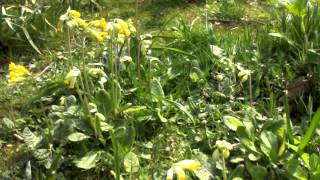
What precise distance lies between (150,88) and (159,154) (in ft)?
1.11

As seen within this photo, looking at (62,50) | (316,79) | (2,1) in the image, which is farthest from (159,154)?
(2,1)

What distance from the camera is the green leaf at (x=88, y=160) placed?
2.09 m

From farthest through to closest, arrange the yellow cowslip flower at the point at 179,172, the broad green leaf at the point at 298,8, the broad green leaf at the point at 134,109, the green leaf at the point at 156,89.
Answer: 1. the broad green leaf at the point at 298,8
2. the green leaf at the point at 156,89
3. the broad green leaf at the point at 134,109
4. the yellow cowslip flower at the point at 179,172

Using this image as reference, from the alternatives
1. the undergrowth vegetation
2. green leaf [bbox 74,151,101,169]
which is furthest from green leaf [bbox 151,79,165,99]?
green leaf [bbox 74,151,101,169]

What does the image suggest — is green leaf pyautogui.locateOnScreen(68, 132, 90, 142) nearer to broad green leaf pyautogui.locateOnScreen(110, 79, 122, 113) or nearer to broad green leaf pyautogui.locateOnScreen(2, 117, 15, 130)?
broad green leaf pyautogui.locateOnScreen(110, 79, 122, 113)

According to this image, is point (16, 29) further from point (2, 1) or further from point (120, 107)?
point (120, 107)

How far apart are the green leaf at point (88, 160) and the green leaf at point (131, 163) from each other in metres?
0.12

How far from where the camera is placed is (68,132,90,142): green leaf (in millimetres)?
2169

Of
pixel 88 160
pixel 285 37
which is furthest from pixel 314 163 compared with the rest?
pixel 285 37

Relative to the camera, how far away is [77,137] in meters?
2.18

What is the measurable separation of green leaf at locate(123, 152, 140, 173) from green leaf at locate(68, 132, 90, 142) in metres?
0.20

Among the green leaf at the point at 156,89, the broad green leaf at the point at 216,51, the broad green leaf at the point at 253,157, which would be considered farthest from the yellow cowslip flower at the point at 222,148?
the broad green leaf at the point at 216,51

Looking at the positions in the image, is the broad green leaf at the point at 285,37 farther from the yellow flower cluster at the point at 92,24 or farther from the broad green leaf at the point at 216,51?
the yellow flower cluster at the point at 92,24

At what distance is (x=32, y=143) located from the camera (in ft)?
7.25
